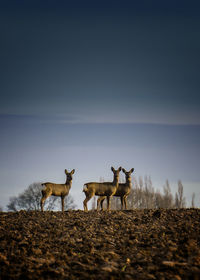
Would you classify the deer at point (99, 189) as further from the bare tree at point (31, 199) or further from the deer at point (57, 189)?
the bare tree at point (31, 199)

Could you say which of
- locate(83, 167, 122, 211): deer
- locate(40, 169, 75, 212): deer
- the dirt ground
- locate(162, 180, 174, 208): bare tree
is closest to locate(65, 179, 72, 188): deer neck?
locate(40, 169, 75, 212): deer

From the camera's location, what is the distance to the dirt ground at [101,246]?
891cm

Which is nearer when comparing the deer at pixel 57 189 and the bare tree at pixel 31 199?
the deer at pixel 57 189

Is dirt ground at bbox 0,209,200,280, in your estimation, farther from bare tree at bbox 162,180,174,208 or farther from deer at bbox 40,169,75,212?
bare tree at bbox 162,180,174,208

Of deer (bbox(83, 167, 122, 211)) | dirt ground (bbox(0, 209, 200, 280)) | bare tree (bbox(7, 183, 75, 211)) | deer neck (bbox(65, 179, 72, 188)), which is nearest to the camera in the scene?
dirt ground (bbox(0, 209, 200, 280))

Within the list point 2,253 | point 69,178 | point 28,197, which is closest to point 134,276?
point 2,253

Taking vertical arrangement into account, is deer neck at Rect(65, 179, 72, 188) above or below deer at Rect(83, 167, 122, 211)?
above

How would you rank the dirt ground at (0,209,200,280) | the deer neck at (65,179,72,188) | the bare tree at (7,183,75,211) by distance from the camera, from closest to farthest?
1. the dirt ground at (0,209,200,280)
2. the deer neck at (65,179,72,188)
3. the bare tree at (7,183,75,211)

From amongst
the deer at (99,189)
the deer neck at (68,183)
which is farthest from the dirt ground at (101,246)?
the deer neck at (68,183)

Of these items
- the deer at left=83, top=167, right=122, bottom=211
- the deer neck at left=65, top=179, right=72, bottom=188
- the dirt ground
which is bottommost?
the dirt ground

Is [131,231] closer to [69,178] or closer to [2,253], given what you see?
[2,253]

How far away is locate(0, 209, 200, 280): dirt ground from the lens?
8914 mm

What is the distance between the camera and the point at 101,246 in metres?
11.0

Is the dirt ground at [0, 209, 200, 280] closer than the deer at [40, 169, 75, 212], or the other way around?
the dirt ground at [0, 209, 200, 280]
